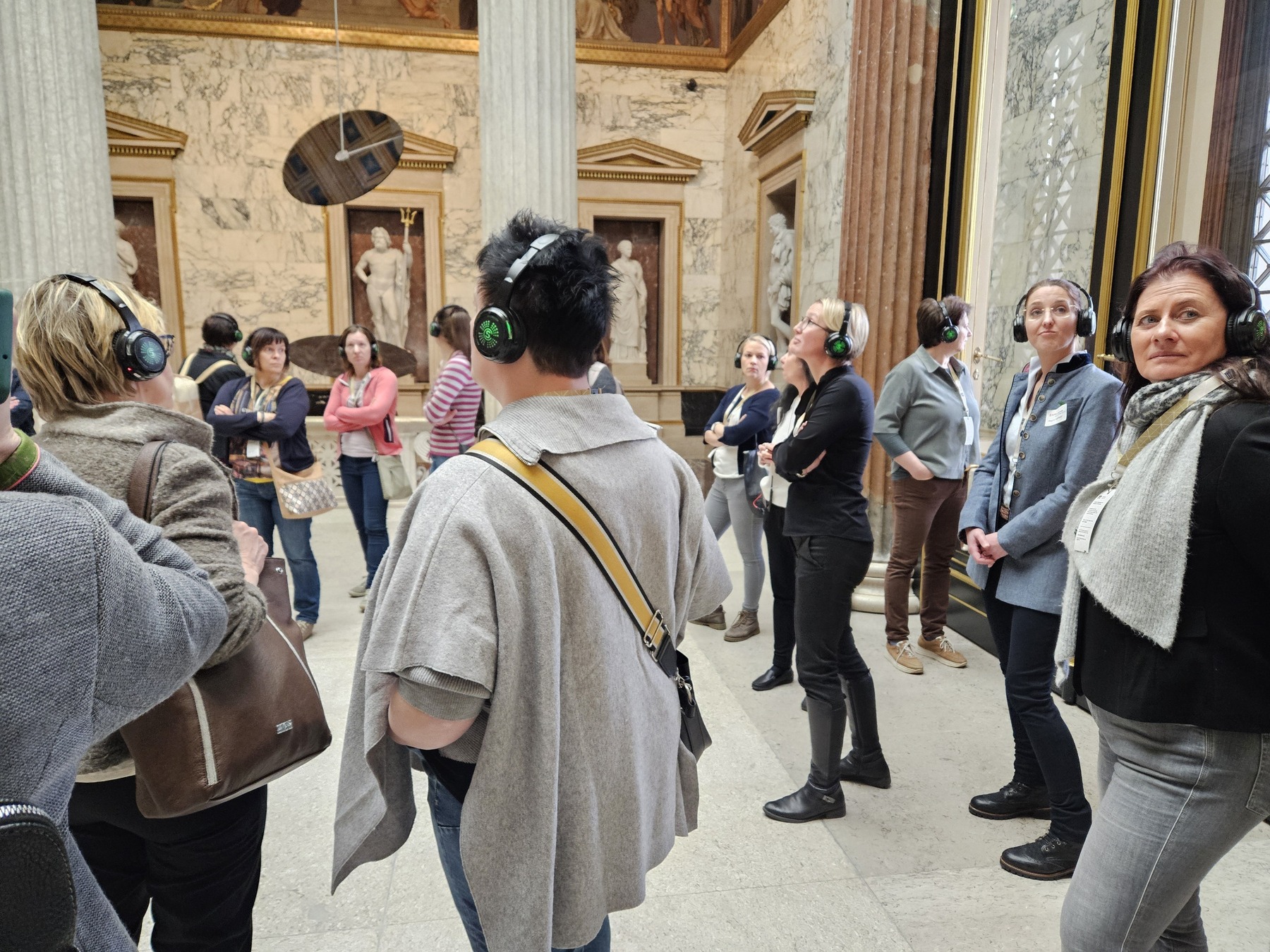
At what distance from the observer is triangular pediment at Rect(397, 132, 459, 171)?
1127 cm

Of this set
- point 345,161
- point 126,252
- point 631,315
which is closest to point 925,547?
point 345,161

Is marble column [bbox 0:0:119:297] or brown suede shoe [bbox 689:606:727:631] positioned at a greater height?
marble column [bbox 0:0:119:297]

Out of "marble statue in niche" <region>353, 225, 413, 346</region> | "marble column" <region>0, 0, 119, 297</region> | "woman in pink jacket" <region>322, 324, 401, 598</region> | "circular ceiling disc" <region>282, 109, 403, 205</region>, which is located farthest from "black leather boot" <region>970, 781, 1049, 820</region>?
"marble statue in niche" <region>353, 225, 413, 346</region>

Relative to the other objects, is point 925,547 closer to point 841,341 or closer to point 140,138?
point 841,341

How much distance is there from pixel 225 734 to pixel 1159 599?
178 centimetres

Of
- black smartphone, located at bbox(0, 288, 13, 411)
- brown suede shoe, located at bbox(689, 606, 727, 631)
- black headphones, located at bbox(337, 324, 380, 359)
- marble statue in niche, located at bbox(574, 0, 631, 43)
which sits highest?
marble statue in niche, located at bbox(574, 0, 631, 43)

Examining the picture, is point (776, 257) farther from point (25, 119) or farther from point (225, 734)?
point (225, 734)

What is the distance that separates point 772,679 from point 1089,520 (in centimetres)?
279

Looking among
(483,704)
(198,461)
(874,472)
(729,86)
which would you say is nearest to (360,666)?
(483,704)

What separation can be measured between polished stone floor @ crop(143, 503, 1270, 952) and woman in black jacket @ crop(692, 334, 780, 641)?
4.16ft

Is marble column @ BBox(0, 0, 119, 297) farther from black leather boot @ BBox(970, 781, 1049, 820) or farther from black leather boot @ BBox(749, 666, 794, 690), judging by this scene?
black leather boot @ BBox(970, 781, 1049, 820)

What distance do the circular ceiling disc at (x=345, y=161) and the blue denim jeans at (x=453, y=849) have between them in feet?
18.3

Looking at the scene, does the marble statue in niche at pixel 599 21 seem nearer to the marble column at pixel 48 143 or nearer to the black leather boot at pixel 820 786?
the marble column at pixel 48 143

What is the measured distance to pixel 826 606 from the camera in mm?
2992
